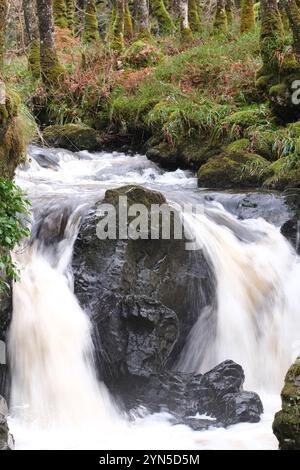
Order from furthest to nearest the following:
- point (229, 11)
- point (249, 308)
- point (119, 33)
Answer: point (229, 11), point (119, 33), point (249, 308)

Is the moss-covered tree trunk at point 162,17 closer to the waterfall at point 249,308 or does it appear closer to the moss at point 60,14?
the moss at point 60,14

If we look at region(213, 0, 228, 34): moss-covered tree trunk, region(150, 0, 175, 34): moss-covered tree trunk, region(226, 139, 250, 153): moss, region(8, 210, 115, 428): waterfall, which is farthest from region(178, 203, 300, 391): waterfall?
region(150, 0, 175, 34): moss-covered tree trunk

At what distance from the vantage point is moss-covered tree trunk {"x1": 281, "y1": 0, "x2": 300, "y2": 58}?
10941 millimetres

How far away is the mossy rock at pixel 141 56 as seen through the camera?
1800 centimetres

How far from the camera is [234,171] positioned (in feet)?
34.2

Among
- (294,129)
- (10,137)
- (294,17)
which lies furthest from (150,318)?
(294,17)

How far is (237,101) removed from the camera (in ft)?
45.0

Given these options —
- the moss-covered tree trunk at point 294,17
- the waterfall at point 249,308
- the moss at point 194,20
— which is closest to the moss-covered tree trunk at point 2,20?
the waterfall at point 249,308

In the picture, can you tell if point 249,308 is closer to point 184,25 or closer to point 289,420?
point 289,420

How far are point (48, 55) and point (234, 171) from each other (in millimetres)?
7690

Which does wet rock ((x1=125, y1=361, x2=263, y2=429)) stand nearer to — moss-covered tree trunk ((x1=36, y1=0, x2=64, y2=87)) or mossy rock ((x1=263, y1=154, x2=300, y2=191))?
mossy rock ((x1=263, y1=154, x2=300, y2=191))

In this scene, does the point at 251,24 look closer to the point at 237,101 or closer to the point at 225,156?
the point at 237,101

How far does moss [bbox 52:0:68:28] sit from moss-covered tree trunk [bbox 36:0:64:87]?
10.3 metres
